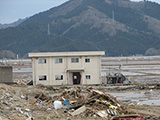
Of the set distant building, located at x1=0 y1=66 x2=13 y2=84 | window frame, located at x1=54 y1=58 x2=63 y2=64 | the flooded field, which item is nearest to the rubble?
distant building, located at x1=0 y1=66 x2=13 y2=84

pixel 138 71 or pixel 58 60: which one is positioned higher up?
pixel 58 60

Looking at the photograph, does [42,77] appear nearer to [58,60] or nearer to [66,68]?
[58,60]

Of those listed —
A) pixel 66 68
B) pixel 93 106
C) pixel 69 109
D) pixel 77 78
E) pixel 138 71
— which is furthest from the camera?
pixel 138 71

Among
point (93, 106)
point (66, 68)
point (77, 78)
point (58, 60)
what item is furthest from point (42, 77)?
point (93, 106)

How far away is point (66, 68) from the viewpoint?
44875 millimetres

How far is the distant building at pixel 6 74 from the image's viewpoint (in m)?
37.9

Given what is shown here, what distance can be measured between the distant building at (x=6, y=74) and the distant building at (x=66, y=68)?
6183 mm

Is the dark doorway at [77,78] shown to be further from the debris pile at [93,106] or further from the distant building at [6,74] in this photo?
the debris pile at [93,106]

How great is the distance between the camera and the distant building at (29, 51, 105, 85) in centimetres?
4434

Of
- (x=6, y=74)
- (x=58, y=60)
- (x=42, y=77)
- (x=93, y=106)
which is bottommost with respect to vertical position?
(x=93, y=106)

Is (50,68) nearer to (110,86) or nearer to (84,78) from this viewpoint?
(84,78)

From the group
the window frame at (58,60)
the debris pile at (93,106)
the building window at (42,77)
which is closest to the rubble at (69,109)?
the debris pile at (93,106)

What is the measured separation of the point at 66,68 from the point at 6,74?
9660 mm

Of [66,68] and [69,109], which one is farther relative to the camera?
[66,68]
